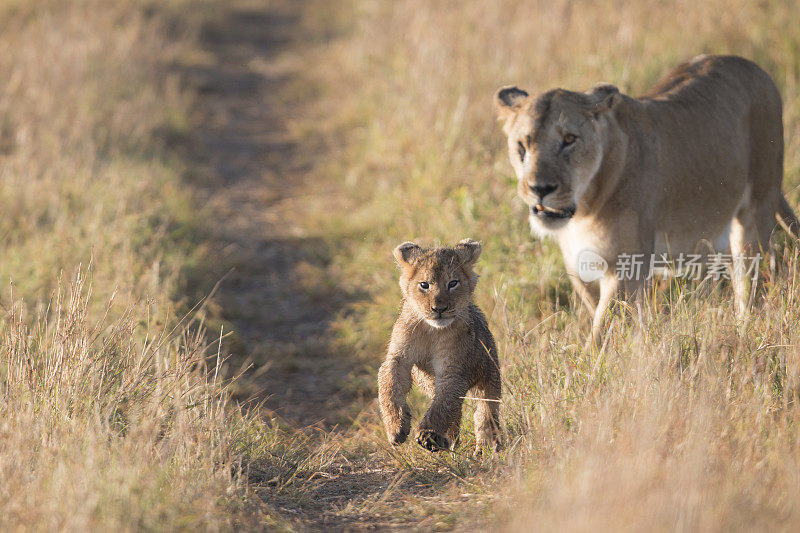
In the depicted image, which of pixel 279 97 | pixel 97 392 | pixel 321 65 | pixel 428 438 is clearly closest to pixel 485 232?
pixel 428 438

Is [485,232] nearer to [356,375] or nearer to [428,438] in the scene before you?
[356,375]

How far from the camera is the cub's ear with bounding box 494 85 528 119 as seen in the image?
191 inches

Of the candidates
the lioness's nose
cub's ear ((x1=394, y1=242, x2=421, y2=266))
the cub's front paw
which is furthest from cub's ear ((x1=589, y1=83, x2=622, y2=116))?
the cub's front paw

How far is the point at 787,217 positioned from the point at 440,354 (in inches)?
107

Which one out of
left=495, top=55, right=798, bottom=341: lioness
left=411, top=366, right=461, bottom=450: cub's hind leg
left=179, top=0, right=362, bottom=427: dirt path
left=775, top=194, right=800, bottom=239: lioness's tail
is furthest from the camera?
left=179, top=0, right=362, bottom=427: dirt path

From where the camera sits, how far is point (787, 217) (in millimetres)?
5383

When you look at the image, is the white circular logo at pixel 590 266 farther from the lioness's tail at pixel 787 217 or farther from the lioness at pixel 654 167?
the lioness's tail at pixel 787 217

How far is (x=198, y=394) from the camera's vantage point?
3967 millimetres

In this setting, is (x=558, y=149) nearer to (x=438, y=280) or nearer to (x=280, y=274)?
(x=438, y=280)

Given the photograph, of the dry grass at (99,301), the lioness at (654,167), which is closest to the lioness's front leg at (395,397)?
the dry grass at (99,301)

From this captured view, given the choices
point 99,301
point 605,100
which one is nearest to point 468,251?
point 605,100

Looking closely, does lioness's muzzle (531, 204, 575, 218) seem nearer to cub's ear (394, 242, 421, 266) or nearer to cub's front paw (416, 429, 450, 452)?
cub's ear (394, 242, 421, 266)

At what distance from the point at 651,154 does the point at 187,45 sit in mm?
9710

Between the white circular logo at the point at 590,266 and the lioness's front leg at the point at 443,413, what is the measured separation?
1201 mm
